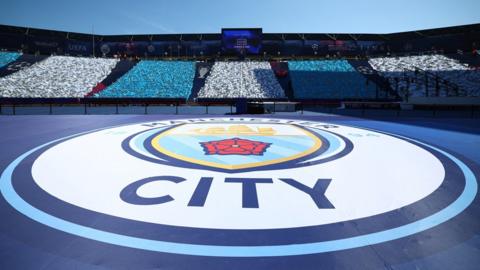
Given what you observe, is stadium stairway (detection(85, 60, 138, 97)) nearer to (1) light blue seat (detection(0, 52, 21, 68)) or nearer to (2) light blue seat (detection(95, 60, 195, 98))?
(2) light blue seat (detection(95, 60, 195, 98))

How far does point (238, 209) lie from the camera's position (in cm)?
403

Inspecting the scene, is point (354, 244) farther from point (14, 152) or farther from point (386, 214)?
point (14, 152)

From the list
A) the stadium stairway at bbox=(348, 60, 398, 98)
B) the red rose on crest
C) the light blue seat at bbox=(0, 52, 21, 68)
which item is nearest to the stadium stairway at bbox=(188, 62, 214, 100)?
the stadium stairway at bbox=(348, 60, 398, 98)

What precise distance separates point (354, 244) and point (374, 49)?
6915 cm

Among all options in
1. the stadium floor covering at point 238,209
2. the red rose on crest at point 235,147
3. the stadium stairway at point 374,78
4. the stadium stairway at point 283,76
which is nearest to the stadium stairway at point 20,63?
the stadium stairway at point 283,76

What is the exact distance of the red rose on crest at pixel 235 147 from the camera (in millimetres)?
7594

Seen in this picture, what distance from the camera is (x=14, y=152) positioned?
766cm

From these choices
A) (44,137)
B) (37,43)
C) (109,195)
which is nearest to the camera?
(109,195)

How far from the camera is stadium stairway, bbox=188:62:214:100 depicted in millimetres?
44094

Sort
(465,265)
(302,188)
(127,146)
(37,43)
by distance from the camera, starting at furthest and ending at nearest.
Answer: (37,43) < (127,146) < (302,188) < (465,265)

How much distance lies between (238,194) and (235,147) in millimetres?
3750

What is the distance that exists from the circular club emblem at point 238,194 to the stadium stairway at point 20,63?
4992 centimetres

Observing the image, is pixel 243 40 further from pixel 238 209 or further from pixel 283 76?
pixel 238 209

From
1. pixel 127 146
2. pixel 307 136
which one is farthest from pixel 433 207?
pixel 127 146
